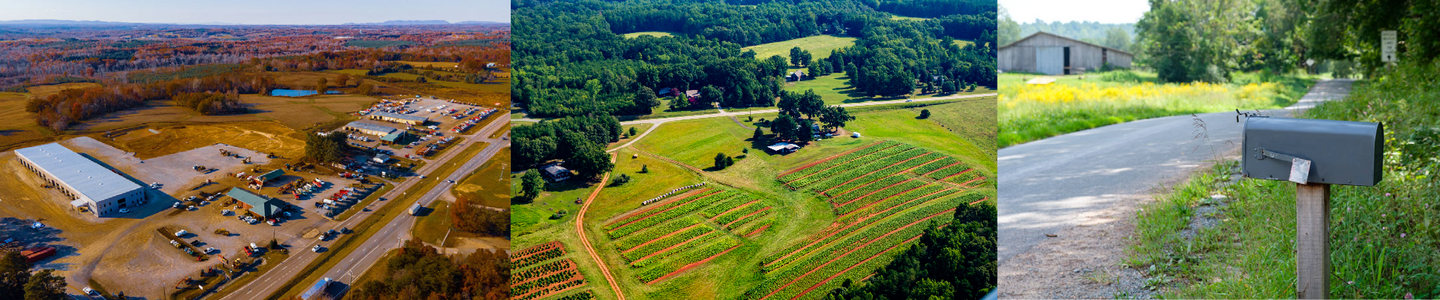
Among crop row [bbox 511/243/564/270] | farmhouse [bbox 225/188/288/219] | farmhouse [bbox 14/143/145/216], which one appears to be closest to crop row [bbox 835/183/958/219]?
crop row [bbox 511/243/564/270]

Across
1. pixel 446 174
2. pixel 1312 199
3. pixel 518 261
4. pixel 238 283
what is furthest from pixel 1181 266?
pixel 238 283

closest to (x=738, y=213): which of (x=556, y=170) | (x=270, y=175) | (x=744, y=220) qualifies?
(x=744, y=220)

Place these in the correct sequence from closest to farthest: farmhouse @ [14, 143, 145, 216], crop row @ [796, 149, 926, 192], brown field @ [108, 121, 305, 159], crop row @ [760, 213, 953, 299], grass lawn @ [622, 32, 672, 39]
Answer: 1. farmhouse @ [14, 143, 145, 216]
2. brown field @ [108, 121, 305, 159]
3. crop row @ [760, 213, 953, 299]
4. grass lawn @ [622, 32, 672, 39]
5. crop row @ [796, 149, 926, 192]

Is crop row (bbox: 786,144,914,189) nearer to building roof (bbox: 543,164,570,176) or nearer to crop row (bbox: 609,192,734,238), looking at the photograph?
crop row (bbox: 609,192,734,238)

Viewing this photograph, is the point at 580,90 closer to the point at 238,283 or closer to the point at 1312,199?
the point at 238,283

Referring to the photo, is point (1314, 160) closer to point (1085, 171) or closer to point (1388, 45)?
point (1085, 171)

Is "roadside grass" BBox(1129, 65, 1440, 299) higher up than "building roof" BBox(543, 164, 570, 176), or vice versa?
"building roof" BBox(543, 164, 570, 176)

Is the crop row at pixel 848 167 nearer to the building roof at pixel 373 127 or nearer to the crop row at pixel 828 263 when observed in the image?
the crop row at pixel 828 263
